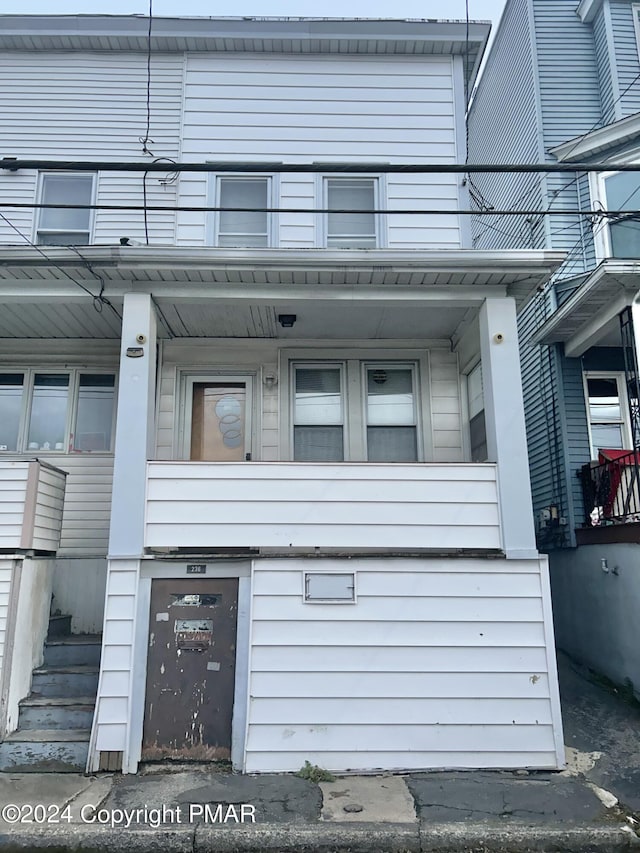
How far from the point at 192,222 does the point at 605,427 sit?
661 cm

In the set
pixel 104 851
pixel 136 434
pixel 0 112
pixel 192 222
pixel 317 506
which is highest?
pixel 0 112

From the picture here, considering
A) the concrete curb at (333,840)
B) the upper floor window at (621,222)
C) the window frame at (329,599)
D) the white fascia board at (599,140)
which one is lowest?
the concrete curb at (333,840)

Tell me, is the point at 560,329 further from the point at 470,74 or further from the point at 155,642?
the point at 155,642

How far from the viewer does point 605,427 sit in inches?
363

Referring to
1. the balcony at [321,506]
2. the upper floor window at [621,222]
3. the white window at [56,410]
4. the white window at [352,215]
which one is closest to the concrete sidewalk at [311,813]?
the balcony at [321,506]

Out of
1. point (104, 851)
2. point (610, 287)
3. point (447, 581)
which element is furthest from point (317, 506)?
point (610, 287)

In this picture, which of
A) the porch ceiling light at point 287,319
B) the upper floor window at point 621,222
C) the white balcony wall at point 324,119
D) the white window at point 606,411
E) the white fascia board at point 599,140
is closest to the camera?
the porch ceiling light at point 287,319

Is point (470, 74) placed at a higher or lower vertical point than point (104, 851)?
higher

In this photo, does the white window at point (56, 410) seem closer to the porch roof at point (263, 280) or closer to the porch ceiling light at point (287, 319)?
the porch roof at point (263, 280)

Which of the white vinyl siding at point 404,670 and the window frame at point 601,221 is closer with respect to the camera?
the white vinyl siding at point 404,670

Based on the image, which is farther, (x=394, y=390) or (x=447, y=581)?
(x=394, y=390)

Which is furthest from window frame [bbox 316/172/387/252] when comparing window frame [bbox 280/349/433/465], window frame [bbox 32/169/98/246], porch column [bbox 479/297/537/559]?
window frame [bbox 32/169/98/246]

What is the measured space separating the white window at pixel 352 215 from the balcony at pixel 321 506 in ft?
10.9

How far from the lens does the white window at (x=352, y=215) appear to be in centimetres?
798
